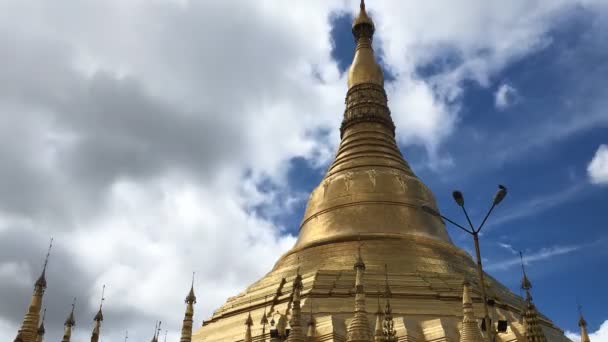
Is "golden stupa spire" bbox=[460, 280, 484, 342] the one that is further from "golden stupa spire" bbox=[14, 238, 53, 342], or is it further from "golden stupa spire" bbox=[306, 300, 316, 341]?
"golden stupa spire" bbox=[14, 238, 53, 342]

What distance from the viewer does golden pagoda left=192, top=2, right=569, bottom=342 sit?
2017 centimetres

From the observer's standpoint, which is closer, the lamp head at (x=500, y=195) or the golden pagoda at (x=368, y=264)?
the lamp head at (x=500, y=195)

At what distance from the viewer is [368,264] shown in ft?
81.0

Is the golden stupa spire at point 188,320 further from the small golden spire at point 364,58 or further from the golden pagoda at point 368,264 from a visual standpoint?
the small golden spire at point 364,58

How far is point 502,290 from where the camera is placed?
25.5m

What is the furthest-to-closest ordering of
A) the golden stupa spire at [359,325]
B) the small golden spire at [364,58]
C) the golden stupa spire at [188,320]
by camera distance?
1. the small golden spire at [364,58]
2. the golden stupa spire at [188,320]
3. the golden stupa spire at [359,325]

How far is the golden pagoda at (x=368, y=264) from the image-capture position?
20.2 m

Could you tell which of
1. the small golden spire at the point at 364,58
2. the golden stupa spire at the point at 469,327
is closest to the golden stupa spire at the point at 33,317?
the golden stupa spire at the point at 469,327

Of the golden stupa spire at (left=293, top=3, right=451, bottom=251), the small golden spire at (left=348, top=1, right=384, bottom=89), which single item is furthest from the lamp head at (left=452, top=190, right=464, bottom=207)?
the small golden spire at (left=348, top=1, right=384, bottom=89)

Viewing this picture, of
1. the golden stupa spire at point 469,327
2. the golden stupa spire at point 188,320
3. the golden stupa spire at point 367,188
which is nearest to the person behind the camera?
the golden stupa spire at point 469,327

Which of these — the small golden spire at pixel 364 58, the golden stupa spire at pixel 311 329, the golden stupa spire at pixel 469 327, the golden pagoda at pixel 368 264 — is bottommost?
the golden stupa spire at pixel 469 327

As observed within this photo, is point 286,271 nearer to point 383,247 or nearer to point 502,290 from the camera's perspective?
point 383,247

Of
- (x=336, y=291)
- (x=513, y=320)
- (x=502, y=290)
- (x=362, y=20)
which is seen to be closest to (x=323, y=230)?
(x=336, y=291)

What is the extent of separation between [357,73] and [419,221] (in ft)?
35.7
